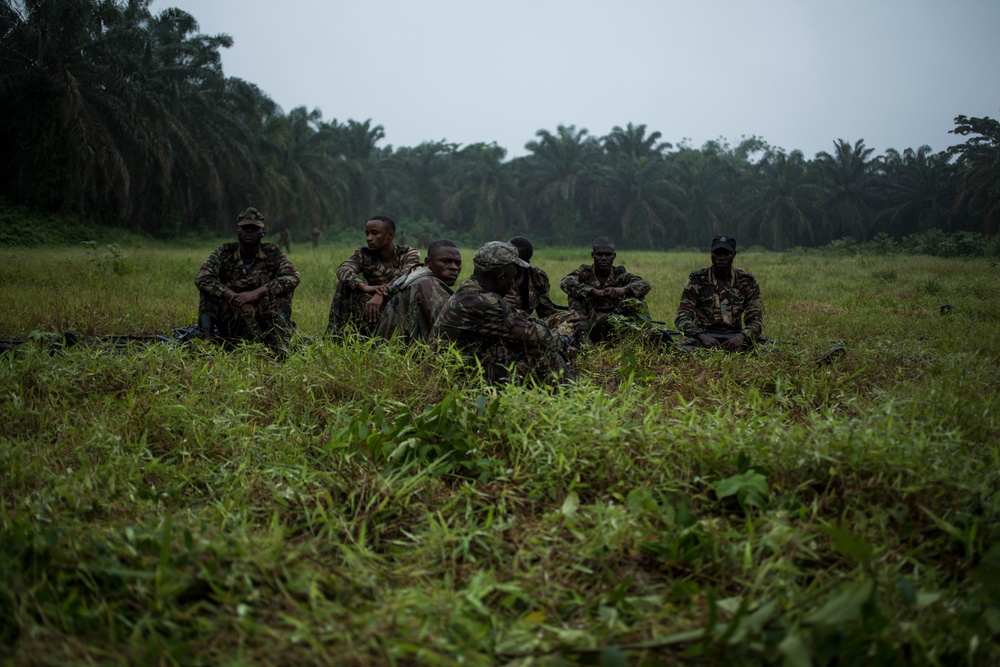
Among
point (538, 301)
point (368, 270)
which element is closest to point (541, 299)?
point (538, 301)

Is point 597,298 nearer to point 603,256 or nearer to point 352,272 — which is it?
point 603,256

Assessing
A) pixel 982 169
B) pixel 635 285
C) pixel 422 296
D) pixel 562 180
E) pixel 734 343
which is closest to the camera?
pixel 422 296

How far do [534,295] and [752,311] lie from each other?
2075 millimetres

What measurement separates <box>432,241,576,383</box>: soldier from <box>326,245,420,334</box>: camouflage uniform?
2005 mm

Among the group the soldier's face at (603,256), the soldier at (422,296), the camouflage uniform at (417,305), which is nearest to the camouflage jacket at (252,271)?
the soldier at (422,296)

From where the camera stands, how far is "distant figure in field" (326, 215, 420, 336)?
6371 mm

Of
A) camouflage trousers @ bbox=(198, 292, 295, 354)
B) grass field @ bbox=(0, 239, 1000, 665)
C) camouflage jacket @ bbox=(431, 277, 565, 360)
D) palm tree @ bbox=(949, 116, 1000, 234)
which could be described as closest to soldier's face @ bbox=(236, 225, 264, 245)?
camouflage trousers @ bbox=(198, 292, 295, 354)

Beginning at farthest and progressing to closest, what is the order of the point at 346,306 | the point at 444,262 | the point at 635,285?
1. the point at 635,285
2. the point at 346,306
3. the point at 444,262

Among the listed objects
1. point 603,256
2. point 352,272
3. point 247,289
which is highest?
point 603,256

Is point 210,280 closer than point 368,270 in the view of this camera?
Yes

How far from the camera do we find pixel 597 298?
7.16m

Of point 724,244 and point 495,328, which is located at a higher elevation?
point 724,244

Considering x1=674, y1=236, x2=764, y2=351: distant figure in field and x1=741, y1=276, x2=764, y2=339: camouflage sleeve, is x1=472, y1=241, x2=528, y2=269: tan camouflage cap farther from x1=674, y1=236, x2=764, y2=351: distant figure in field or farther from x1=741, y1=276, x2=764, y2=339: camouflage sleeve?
x1=741, y1=276, x2=764, y2=339: camouflage sleeve

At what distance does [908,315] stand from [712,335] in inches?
165
